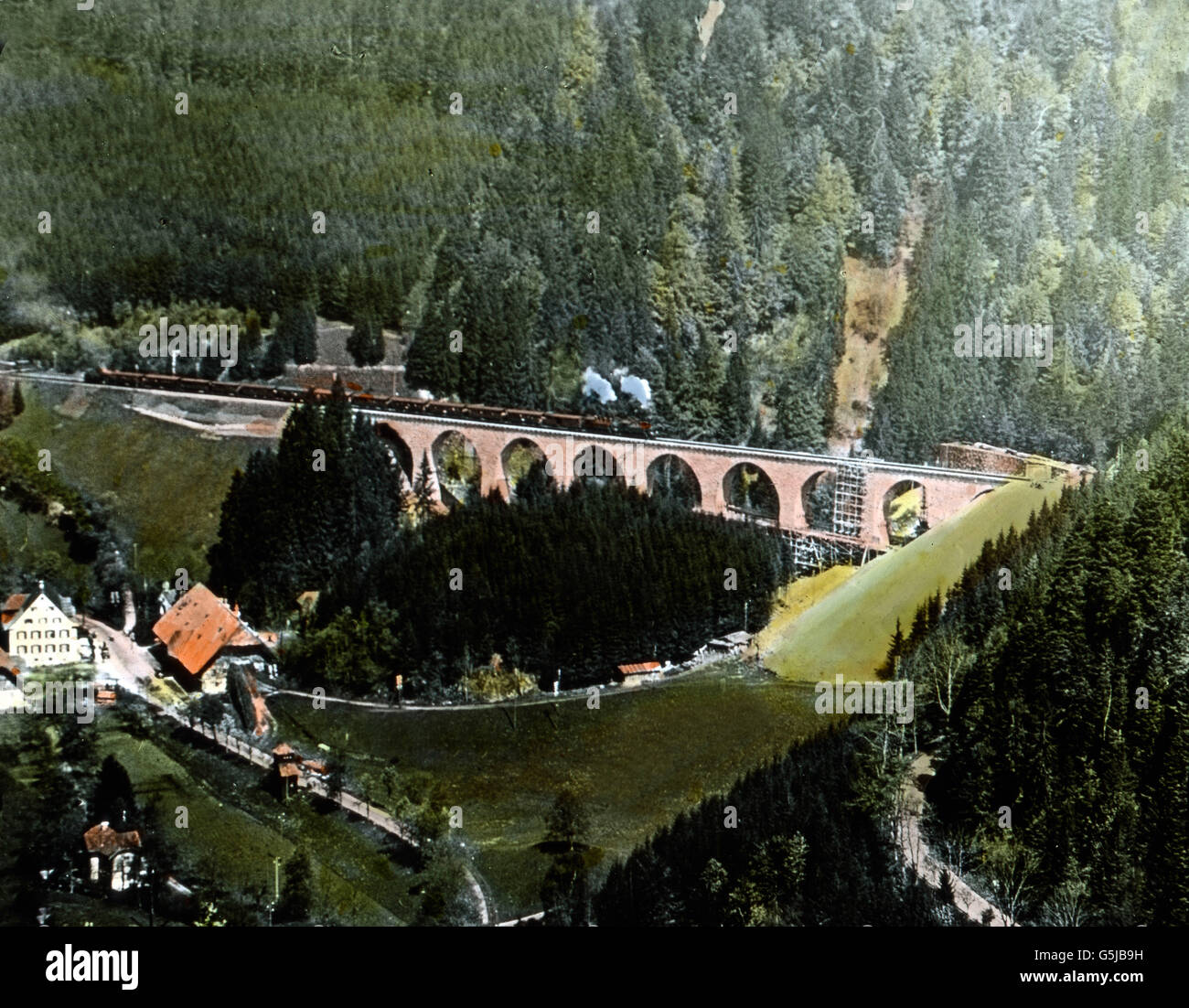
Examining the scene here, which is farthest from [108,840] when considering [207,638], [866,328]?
[866,328]

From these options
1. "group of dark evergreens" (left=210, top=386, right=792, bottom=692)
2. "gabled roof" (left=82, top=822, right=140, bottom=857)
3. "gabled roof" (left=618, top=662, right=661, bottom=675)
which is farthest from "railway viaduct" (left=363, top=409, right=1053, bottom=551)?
"gabled roof" (left=82, top=822, right=140, bottom=857)

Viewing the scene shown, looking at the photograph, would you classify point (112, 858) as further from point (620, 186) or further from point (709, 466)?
point (620, 186)

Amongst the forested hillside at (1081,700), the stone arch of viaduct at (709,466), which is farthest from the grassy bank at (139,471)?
the forested hillside at (1081,700)

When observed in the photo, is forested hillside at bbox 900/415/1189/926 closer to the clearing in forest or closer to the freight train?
the clearing in forest

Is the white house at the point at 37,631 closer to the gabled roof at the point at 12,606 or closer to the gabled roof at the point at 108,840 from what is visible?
the gabled roof at the point at 12,606

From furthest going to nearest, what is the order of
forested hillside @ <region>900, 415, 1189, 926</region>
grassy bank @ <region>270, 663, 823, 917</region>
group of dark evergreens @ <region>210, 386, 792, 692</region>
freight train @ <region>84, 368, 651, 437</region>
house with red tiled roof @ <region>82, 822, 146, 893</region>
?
freight train @ <region>84, 368, 651, 437</region>, group of dark evergreens @ <region>210, 386, 792, 692</region>, grassy bank @ <region>270, 663, 823, 917</region>, house with red tiled roof @ <region>82, 822, 146, 893</region>, forested hillside @ <region>900, 415, 1189, 926</region>
